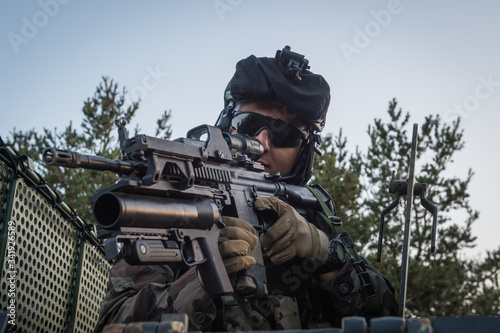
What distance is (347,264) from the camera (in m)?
3.93

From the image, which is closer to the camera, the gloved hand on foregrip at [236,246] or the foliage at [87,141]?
the gloved hand on foregrip at [236,246]

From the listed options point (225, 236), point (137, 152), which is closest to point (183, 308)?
point (225, 236)

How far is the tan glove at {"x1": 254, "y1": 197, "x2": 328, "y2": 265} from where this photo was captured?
352 cm

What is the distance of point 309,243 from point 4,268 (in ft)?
5.80

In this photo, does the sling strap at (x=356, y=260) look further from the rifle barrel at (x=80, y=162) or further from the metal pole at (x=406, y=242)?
the rifle barrel at (x=80, y=162)

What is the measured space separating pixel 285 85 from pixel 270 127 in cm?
34

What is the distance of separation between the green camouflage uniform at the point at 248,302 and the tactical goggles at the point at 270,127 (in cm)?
74

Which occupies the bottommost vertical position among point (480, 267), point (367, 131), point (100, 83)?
point (480, 267)

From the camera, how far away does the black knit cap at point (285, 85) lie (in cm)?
446

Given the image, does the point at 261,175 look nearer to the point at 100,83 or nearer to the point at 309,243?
the point at 309,243

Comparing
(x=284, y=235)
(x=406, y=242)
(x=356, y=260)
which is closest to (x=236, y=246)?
(x=284, y=235)

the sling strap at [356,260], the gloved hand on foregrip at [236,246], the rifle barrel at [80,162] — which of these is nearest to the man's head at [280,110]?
the sling strap at [356,260]

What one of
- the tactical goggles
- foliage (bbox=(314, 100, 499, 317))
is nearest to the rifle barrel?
the tactical goggles

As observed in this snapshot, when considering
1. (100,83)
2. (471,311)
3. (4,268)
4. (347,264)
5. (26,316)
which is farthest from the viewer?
(100,83)
